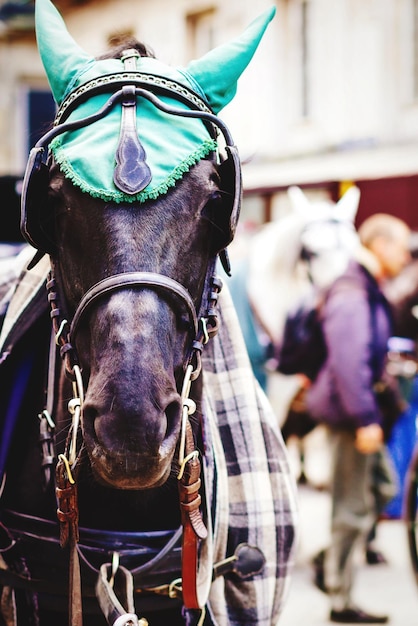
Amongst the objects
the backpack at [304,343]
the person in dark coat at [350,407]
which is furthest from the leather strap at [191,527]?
the backpack at [304,343]

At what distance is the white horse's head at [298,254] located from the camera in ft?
18.6

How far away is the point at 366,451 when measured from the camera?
5012mm

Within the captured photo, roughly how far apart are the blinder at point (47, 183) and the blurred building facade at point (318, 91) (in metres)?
8.34

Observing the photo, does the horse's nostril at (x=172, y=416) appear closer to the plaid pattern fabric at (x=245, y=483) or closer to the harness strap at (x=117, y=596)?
the harness strap at (x=117, y=596)

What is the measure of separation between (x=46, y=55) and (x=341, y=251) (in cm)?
367

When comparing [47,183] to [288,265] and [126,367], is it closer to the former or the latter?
[126,367]

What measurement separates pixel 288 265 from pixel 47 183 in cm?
465

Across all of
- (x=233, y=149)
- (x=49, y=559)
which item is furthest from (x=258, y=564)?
(x=233, y=149)

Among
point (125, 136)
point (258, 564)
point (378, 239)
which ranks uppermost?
point (378, 239)

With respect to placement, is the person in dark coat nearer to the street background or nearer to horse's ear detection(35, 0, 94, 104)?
the street background

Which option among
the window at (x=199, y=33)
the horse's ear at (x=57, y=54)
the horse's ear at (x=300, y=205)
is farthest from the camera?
the window at (x=199, y=33)

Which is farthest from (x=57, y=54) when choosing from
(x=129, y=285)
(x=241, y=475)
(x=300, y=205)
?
(x=300, y=205)

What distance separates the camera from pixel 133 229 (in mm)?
1749

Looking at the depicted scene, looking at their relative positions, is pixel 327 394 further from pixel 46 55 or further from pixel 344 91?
pixel 344 91
